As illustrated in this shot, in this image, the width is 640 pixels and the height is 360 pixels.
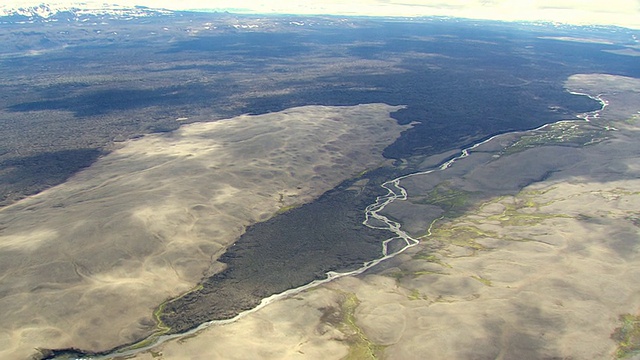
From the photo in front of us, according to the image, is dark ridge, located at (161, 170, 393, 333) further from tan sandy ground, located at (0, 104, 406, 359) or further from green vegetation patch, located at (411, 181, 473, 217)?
green vegetation patch, located at (411, 181, 473, 217)

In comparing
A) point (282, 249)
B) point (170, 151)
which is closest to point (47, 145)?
point (170, 151)

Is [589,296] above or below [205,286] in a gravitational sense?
above

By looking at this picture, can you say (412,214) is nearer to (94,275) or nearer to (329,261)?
(329,261)

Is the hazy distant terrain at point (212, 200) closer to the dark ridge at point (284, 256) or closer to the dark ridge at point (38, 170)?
the dark ridge at point (284, 256)

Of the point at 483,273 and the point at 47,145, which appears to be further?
the point at 47,145

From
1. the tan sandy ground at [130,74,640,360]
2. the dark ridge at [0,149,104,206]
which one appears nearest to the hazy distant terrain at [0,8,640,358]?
the dark ridge at [0,149,104,206]
